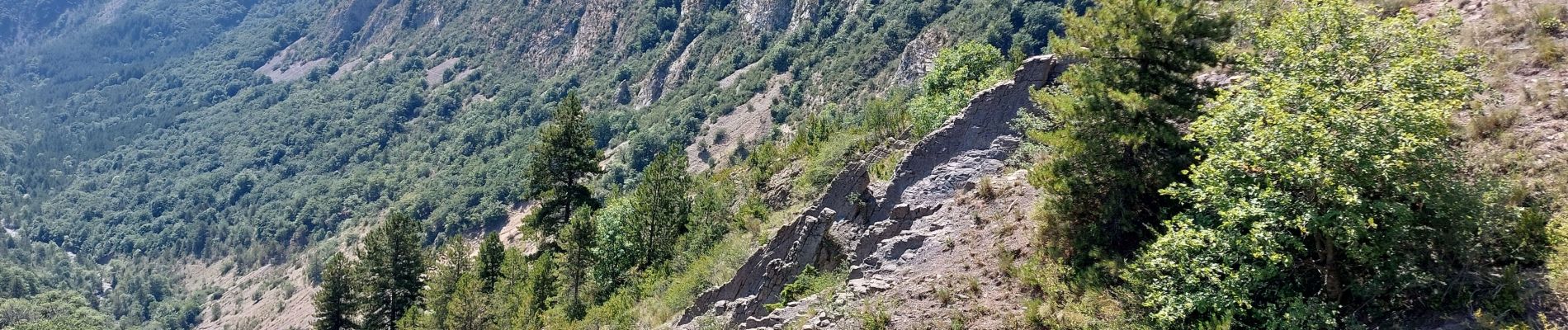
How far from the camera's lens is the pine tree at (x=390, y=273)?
4181 cm

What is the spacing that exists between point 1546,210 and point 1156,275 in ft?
16.1

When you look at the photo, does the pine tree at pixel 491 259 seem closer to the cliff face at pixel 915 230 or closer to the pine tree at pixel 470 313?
the pine tree at pixel 470 313

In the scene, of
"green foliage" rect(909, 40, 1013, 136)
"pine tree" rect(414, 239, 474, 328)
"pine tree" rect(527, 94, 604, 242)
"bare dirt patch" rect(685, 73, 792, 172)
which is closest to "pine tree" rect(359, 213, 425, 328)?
"pine tree" rect(414, 239, 474, 328)

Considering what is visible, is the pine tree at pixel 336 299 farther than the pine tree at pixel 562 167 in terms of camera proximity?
Yes

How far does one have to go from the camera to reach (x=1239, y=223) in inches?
445

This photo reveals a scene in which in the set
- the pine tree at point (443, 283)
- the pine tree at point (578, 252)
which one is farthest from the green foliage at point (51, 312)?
the pine tree at point (578, 252)

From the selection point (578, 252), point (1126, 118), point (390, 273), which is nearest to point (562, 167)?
point (578, 252)

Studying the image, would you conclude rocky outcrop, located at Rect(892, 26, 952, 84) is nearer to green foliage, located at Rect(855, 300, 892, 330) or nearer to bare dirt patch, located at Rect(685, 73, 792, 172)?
bare dirt patch, located at Rect(685, 73, 792, 172)


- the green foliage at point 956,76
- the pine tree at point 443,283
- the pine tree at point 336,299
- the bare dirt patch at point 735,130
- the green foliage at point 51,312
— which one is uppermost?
the green foliage at point 956,76

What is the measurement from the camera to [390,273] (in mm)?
41969

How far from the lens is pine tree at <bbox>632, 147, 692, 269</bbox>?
109ft

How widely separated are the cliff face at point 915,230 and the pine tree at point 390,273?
26.1 meters

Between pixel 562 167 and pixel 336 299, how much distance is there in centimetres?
1498

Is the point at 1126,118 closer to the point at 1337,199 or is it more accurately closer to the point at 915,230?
the point at 1337,199
